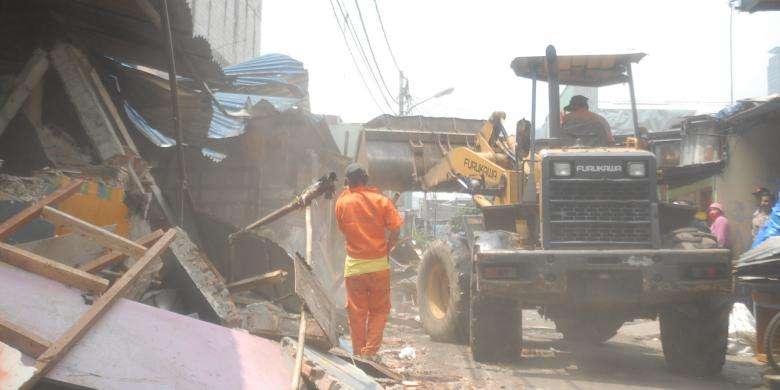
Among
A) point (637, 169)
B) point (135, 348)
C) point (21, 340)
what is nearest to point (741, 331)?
point (637, 169)

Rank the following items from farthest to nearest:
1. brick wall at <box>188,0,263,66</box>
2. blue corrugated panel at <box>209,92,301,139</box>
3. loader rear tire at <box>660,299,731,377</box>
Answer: brick wall at <box>188,0,263,66</box>
blue corrugated panel at <box>209,92,301,139</box>
loader rear tire at <box>660,299,731,377</box>

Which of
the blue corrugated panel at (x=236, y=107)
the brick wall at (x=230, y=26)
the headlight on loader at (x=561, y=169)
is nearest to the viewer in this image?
the headlight on loader at (x=561, y=169)

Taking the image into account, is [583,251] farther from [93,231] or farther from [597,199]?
[93,231]

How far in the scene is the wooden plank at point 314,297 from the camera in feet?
15.2

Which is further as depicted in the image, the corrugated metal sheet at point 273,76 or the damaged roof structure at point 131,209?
the corrugated metal sheet at point 273,76

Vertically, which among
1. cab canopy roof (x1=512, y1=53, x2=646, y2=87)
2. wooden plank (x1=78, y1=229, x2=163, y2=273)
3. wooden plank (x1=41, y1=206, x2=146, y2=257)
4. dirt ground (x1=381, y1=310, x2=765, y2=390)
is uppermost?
cab canopy roof (x1=512, y1=53, x2=646, y2=87)

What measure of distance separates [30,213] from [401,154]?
5.80 m

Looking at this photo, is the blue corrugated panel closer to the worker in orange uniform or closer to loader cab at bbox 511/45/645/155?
the worker in orange uniform

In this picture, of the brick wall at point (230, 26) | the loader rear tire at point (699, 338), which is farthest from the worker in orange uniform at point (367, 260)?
the brick wall at point (230, 26)

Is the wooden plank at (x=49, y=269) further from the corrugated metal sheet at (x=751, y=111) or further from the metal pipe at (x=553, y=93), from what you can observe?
the corrugated metal sheet at (x=751, y=111)

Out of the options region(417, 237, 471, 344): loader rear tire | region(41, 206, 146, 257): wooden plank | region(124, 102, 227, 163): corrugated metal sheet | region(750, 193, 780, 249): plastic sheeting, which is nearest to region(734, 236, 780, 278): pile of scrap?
region(750, 193, 780, 249): plastic sheeting

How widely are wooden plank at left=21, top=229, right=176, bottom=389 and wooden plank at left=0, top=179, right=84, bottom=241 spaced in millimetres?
744

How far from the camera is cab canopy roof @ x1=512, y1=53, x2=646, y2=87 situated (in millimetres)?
6320

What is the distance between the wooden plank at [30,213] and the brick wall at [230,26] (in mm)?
12858
